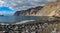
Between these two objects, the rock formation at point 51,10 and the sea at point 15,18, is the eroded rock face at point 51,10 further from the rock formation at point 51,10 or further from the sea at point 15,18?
the sea at point 15,18

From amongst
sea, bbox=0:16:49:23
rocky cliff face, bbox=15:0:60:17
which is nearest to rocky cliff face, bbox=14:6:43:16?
rocky cliff face, bbox=15:0:60:17

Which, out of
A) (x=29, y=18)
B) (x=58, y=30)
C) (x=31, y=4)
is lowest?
(x=58, y=30)

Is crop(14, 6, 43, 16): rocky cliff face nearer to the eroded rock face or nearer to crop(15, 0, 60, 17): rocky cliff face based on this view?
crop(15, 0, 60, 17): rocky cliff face

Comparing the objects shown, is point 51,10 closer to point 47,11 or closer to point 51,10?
point 51,10

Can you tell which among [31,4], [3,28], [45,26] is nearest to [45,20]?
[45,26]

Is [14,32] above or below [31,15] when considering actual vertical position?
below

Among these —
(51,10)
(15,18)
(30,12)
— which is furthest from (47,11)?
(15,18)

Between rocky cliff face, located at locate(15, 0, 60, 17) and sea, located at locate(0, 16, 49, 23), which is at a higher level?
rocky cliff face, located at locate(15, 0, 60, 17)

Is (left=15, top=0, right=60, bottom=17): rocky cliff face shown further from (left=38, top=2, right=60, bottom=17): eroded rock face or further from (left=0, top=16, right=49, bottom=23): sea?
(left=0, top=16, right=49, bottom=23): sea

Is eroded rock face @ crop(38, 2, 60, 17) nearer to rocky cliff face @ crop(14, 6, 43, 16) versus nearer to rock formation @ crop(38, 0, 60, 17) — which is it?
rock formation @ crop(38, 0, 60, 17)

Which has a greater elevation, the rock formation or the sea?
the rock formation

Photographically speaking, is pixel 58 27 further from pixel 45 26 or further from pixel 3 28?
pixel 3 28
